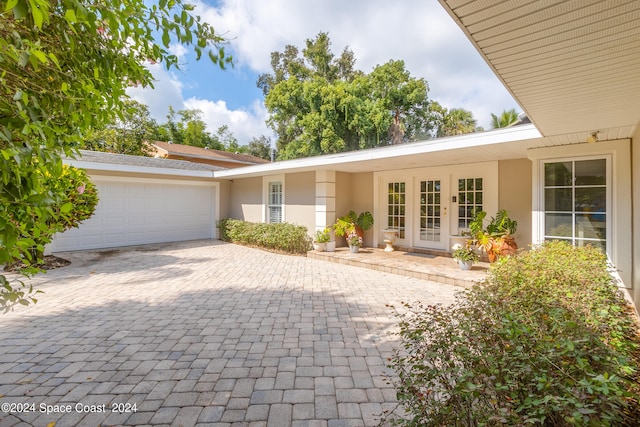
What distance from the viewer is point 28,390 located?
238 cm

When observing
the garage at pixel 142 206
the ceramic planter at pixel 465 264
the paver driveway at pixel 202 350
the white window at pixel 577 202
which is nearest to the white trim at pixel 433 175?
the white window at pixel 577 202

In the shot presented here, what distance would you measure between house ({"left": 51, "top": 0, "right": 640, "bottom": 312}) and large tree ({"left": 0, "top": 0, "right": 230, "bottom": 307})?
65.4 inches

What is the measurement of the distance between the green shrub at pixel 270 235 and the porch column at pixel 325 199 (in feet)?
2.13

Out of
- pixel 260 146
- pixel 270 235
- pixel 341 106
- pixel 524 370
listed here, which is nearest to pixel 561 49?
pixel 524 370

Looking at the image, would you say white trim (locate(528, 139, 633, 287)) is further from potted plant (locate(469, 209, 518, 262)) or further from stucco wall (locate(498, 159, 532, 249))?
potted plant (locate(469, 209, 518, 262))

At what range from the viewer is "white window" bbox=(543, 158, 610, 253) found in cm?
503

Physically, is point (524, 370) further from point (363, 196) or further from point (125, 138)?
point (125, 138)

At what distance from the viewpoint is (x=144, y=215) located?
9828 mm

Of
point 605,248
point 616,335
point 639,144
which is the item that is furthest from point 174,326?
point 605,248

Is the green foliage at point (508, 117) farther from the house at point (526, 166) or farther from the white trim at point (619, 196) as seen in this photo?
the white trim at point (619, 196)

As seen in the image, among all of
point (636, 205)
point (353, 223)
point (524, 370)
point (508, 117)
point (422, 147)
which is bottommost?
point (524, 370)

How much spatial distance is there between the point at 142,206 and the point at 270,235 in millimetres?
4375

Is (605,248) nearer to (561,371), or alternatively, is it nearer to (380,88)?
(561,371)

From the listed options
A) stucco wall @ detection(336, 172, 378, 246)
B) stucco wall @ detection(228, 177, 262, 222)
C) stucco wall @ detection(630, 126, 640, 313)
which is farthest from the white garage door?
stucco wall @ detection(630, 126, 640, 313)
